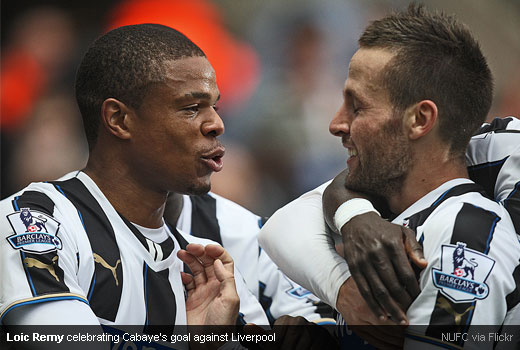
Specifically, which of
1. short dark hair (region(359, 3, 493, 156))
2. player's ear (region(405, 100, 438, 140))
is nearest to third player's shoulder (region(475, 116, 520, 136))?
short dark hair (region(359, 3, 493, 156))

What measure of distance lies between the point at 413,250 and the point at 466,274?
139mm

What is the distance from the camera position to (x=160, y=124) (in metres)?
2.00

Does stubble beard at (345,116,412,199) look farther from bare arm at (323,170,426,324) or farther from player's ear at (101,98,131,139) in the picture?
player's ear at (101,98,131,139)

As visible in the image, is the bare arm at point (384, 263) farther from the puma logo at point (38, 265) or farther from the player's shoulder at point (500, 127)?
the puma logo at point (38, 265)

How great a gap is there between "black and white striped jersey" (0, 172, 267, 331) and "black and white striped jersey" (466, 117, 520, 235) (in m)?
1.01

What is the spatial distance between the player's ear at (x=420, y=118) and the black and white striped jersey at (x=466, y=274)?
0.29 meters

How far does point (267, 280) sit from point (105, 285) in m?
1.10

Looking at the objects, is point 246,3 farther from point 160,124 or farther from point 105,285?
point 105,285

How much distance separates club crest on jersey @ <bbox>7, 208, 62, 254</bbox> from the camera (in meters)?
1.63

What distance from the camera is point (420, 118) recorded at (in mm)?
1883

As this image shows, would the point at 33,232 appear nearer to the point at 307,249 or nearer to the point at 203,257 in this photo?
the point at 203,257

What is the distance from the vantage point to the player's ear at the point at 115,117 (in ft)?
6.59

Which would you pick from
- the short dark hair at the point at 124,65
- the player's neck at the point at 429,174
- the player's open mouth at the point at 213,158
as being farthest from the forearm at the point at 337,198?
the short dark hair at the point at 124,65

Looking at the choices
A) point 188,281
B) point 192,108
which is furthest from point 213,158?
point 188,281
